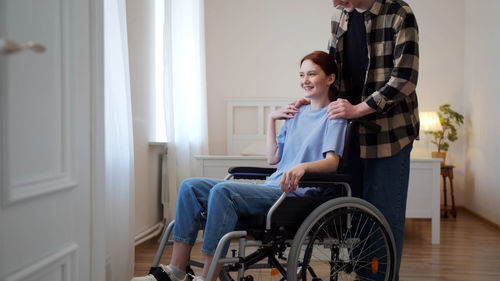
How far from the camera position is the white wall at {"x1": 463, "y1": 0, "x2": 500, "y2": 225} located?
13.1ft

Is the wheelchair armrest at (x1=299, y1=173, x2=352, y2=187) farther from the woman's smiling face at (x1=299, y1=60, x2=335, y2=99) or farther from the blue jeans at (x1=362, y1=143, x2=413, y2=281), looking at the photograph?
the woman's smiling face at (x1=299, y1=60, x2=335, y2=99)

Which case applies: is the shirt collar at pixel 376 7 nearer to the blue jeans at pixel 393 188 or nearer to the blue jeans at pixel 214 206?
the blue jeans at pixel 393 188

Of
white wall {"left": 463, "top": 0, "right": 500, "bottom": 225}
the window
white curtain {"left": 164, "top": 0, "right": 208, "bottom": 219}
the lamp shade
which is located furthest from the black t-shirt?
the lamp shade

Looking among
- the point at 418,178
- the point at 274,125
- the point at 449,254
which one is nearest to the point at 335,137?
the point at 274,125

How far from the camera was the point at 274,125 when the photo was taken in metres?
1.77

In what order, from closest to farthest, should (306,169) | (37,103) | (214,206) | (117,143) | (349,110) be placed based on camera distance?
(37,103)
(214,206)
(306,169)
(349,110)
(117,143)

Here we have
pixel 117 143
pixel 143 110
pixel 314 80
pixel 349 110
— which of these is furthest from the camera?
pixel 143 110

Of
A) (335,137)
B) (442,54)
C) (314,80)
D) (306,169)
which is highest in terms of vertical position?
(442,54)

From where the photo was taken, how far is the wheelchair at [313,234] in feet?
4.32

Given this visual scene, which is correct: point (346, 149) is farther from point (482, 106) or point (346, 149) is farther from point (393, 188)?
point (482, 106)

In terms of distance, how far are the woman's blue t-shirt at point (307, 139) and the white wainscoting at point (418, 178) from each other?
4.48 feet

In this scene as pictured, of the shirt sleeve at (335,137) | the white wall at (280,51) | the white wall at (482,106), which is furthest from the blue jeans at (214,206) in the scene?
the white wall at (280,51)

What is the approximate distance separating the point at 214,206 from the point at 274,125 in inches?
21.6

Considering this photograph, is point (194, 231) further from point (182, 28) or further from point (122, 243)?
point (182, 28)
